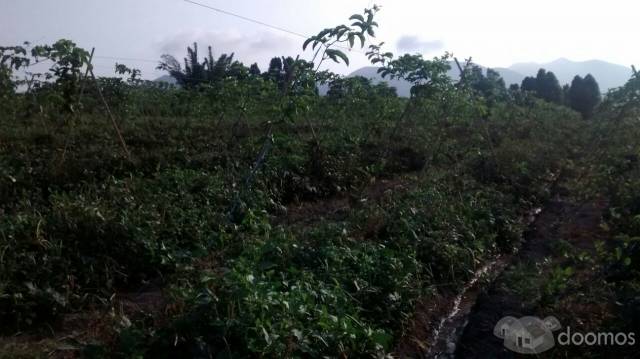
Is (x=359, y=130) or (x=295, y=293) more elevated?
(x=359, y=130)

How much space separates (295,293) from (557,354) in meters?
1.55

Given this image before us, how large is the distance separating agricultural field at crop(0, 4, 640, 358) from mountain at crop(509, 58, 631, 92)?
33189 millimetres

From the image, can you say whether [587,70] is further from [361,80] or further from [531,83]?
[361,80]

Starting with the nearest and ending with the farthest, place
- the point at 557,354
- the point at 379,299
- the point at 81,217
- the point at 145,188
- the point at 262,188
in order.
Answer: the point at 557,354 → the point at 379,299 → the point at 81,217 → the point at 145,188 → the point at 262,188

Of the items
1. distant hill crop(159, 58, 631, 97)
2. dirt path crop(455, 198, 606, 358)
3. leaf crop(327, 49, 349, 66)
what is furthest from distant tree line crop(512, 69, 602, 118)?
leaf crop(327, 49, 349, 66)

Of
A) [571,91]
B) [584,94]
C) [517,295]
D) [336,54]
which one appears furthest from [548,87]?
[517,295]

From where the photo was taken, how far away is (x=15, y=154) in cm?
639

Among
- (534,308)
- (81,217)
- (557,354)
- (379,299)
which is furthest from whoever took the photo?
(81,217)

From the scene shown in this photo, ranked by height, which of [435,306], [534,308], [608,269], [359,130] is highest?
[359,130]

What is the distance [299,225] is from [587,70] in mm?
63150

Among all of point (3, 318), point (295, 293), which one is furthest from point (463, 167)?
point (3, 318)

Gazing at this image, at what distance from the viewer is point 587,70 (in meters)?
60.0

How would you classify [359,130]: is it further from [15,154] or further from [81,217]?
[81,217]

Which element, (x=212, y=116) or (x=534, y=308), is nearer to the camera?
(x=534, y=308)
